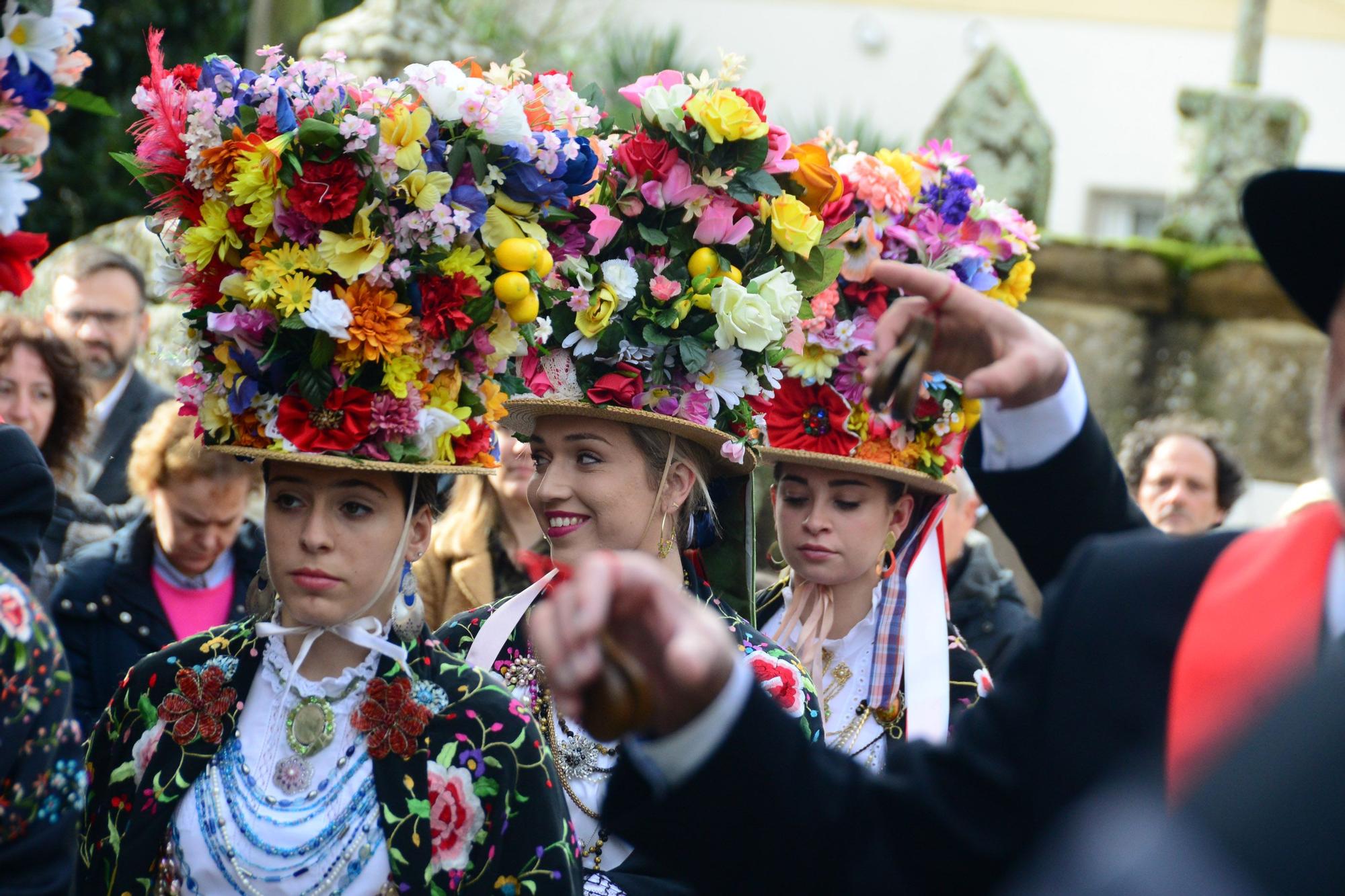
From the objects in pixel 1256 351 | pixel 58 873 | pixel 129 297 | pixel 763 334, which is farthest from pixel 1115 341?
pixel 58 873

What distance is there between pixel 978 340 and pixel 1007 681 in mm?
454

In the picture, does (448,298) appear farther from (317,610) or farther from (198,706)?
(198,706)

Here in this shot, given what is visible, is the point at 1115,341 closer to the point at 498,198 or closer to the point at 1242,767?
the point at 498,198

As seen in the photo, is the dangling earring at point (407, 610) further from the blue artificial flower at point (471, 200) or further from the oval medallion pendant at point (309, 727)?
the blue artificial flower at point (471, 200)

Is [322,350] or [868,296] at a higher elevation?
[322,350]

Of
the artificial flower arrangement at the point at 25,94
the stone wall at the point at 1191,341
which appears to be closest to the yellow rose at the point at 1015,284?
the artificial flower arrangement at the point at 25,94

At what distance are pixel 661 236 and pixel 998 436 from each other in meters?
1.80

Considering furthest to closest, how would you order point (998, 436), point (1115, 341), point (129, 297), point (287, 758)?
point (1115, 341)
point (129, 297)
point (287, 758)
point (998, 436)

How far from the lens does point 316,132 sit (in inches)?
125

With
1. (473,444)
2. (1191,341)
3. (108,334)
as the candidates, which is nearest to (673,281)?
(473,444)

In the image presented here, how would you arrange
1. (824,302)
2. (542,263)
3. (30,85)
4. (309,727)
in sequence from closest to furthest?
1. (30,85)
2. (309,727)
3. (542,263)
4. (824,302)

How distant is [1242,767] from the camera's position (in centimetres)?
109

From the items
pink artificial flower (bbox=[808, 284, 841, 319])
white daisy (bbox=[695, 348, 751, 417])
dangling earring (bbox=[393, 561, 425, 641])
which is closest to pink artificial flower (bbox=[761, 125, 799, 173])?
pink artificial flower (bbox=[808, 284, 841, 319])

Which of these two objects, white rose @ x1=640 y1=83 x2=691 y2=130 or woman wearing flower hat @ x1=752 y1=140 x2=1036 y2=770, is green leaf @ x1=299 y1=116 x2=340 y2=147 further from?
woman wearing flower hat @ x1=752 y1=140 x2=1036 y2=770
